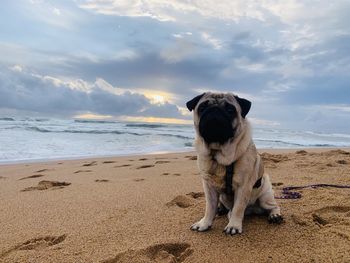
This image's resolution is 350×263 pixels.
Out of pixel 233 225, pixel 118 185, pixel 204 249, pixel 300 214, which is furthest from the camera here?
pixel 118 185

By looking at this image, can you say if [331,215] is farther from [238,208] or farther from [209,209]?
[209,209]

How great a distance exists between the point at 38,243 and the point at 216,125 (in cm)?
197

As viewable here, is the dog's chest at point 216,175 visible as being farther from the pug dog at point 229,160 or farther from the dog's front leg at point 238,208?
the dog's front leg at point 238,208

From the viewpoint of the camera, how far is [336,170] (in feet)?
22.5

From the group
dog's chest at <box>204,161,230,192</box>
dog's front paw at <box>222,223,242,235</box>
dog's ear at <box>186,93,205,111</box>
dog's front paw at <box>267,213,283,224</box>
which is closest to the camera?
dog's front paw at <box>222,223,242,235</box>

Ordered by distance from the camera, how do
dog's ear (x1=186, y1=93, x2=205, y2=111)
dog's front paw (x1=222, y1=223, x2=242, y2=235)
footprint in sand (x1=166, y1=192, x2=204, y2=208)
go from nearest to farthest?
1. dog's front paw (x1=222, y1=223, x2=242, y2=235)
2. dog's ear (x1=186, y1=93, x2=205, y2=111)
3. footprint in sand (x1=166, y1=192, x2=204, y2=208)

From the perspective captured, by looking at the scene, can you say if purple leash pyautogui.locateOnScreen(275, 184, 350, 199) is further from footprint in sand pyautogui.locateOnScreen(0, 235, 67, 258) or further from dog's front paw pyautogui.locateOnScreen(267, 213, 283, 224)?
footprint in sand pyautogui.locateOnScreen(0, 235, 67, 258)

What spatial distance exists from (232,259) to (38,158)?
391 inches

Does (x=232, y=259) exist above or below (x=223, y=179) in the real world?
below

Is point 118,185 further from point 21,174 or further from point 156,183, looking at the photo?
point 21,174

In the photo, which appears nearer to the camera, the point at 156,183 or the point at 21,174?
the point at 156,183

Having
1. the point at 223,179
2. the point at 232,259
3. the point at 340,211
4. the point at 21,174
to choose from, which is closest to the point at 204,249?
the point at 232,259

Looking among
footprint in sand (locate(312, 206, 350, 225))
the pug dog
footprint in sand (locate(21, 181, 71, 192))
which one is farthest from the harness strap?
footprint in sand (locate(21, 181, 71, 192))

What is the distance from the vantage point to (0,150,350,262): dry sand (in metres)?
2.83
